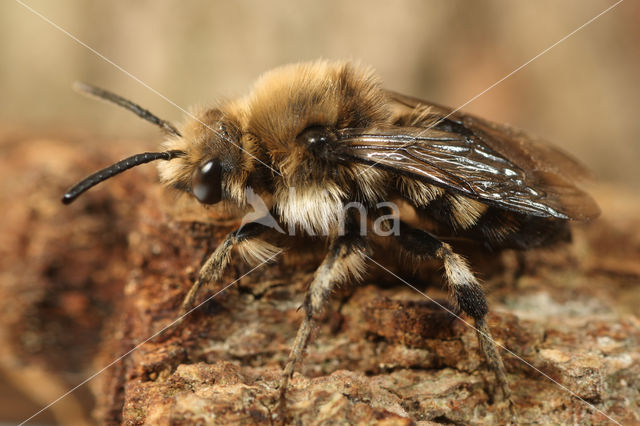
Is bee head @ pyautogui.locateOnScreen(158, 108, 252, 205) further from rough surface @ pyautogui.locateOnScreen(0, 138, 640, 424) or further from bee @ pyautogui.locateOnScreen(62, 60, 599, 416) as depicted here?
rough surface @ pyautogui.locateOnScreen(0, 138, 640, 424)

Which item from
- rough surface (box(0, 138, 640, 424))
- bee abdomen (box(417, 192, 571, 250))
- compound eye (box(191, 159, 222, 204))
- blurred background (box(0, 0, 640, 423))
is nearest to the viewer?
rough surface (box(0, 138, 640, 424))

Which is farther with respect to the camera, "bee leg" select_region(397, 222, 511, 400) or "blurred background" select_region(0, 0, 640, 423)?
"blurred background" select_region(0, 0, 640, 423)

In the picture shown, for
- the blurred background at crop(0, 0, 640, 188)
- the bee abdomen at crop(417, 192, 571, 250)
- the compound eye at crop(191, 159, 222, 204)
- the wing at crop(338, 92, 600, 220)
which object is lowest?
the compound eye at crop(191, 159, 222, 204)

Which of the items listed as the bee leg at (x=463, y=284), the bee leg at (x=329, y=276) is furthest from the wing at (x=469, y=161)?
the bee leg at (x=329, y=276)

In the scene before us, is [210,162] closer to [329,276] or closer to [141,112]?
[141,112]

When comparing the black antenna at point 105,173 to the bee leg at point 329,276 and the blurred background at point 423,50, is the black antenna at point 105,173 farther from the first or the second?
the blurred background at point 423,50

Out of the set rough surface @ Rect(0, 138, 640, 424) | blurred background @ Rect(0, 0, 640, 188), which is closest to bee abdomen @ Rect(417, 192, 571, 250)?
rough surface @ Rect(0, 138, 640, 424)
